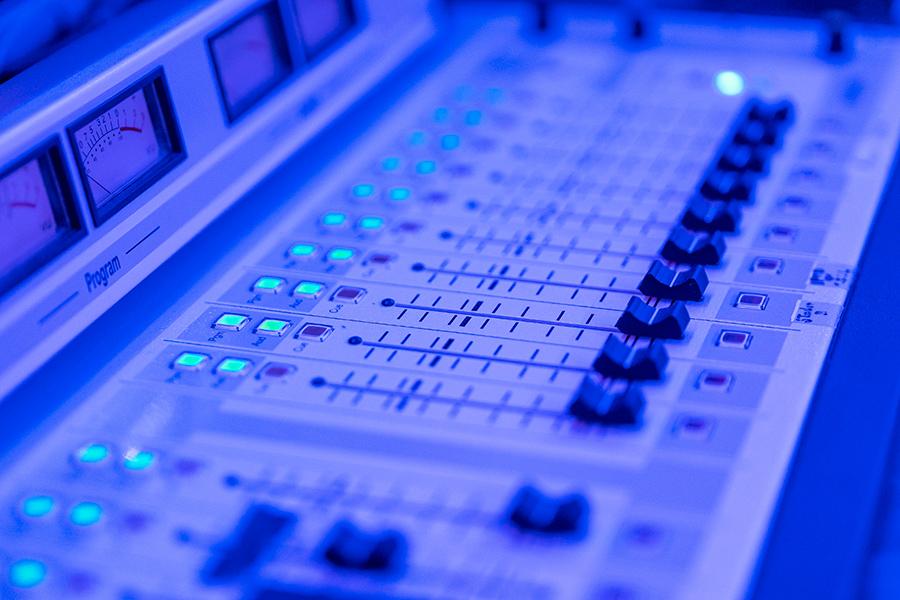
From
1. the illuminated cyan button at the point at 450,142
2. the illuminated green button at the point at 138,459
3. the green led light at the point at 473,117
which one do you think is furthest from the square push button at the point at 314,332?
the green led light at the point at 473,117

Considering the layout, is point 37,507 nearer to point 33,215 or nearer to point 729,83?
point 33,215

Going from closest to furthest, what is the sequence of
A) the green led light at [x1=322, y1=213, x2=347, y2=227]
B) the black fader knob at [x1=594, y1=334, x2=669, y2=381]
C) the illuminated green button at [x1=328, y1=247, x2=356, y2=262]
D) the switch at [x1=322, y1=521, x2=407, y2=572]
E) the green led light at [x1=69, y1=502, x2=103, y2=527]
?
1. the switch at [x1=322, y1=521, x2=407, y2=572]
2. the green led light at [x1=69, y1=502, x2=103, y2=527]
3. the black fader knob at [x1=594, y1=334, x2=669, y2=381]
4. the illuminated green button at [x1=328, y1=247, x2=356, y2=262]
5. the green led light at [x1=322, y1=213, x2=347, y2=227]

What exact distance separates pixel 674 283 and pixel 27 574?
819 mm

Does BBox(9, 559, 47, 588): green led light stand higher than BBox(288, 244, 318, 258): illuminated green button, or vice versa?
BBox(288, 244, 318, 258): illuminated green button

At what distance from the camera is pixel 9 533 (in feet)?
4.05

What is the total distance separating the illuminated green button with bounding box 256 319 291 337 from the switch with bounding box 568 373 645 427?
39 cm

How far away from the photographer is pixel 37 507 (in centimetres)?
125

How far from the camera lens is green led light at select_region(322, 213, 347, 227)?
1.80 meters

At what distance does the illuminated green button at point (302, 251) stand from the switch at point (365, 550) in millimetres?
634

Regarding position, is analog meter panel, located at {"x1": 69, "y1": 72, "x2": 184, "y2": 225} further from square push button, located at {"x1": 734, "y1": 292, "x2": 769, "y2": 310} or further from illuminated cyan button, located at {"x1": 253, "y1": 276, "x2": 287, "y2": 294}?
square push button, located at {"x1": 734, "y1": 292, "x2": 769, "y2": 310}

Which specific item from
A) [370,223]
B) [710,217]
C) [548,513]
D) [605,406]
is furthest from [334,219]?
[548,513]

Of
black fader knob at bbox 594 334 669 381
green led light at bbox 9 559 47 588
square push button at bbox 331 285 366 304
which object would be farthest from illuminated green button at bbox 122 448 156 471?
black fader knob at bbox 594 334 669 381

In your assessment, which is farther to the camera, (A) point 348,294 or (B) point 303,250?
(B) point 303,250

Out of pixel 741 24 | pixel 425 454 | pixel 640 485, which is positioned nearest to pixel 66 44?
pixel 425 454
